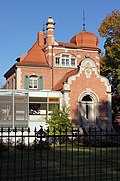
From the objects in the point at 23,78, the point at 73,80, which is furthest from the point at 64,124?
the point at 23,78

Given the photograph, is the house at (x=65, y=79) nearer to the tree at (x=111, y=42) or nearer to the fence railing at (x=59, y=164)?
the tree at (x=111, y=42)

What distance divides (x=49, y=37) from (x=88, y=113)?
34.7ft

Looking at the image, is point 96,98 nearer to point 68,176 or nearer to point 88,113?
point 88,113

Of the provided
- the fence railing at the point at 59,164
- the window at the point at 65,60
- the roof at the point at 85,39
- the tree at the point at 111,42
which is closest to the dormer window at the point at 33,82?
the window at the point at 65,60

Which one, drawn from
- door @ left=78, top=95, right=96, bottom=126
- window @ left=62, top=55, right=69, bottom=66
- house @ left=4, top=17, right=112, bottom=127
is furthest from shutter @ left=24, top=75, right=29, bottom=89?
door @ left=78, top=95, right=96, bottom=126

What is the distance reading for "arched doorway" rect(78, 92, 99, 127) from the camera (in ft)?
105

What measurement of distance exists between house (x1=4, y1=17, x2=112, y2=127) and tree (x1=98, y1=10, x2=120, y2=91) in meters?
1.48

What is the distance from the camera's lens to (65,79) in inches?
1336

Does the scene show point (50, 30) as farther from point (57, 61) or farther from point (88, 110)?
point (88, 110)

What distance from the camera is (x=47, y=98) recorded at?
31531 mm

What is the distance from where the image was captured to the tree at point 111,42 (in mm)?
38531

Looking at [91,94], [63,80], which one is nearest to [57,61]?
[63,80]

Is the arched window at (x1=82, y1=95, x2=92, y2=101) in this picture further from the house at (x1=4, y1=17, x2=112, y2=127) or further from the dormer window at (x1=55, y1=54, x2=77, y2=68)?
the dormer window at (x1=55, y1=54, x2=77, y2=68)

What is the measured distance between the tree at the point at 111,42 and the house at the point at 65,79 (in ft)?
4.84
